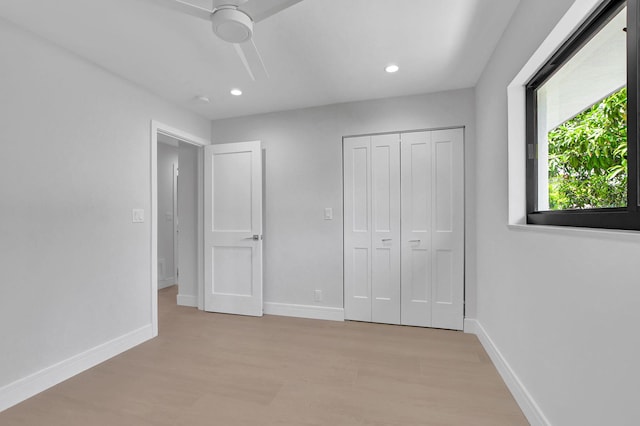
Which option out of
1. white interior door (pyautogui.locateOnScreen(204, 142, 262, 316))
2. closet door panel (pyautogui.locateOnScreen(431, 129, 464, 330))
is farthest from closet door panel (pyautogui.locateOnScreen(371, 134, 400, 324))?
white interior door (pyautogui.locateOnScreen(204, 142, 262, 316))

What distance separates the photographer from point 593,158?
1277 millimetres

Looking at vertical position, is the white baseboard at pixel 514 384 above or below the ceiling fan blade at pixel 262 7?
below

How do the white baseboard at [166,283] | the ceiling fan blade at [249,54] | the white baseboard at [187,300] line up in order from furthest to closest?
1. the white baseboard at [166,283]
2. the white baseboard at [187,300]
3. the ceiling fan blade at [249,54]

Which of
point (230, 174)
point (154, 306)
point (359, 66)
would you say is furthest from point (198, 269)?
point (359, 66)

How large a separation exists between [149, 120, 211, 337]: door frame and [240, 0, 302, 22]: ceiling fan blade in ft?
6.71

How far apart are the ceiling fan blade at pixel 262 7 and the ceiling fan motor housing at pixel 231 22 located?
3cm

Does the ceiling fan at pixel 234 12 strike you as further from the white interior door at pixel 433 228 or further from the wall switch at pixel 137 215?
the white interior door at pixel 433 228

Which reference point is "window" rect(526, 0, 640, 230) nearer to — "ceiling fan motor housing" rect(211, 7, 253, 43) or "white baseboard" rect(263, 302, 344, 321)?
"ceiling fan motor housing" rect(211, 7, 253, 43)

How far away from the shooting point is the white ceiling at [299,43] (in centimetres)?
176

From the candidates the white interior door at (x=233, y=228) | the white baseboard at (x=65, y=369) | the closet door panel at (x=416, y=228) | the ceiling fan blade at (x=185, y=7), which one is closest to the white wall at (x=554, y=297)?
the closet door panel at (x=416, y=228)

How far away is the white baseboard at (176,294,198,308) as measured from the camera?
150 inches

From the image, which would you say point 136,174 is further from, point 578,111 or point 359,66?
point 578,111

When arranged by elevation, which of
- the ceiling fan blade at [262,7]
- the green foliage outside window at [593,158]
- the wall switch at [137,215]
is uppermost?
the ceiling fan blade at [262,7]

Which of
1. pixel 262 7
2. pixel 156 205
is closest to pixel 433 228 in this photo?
pixel 262 7
